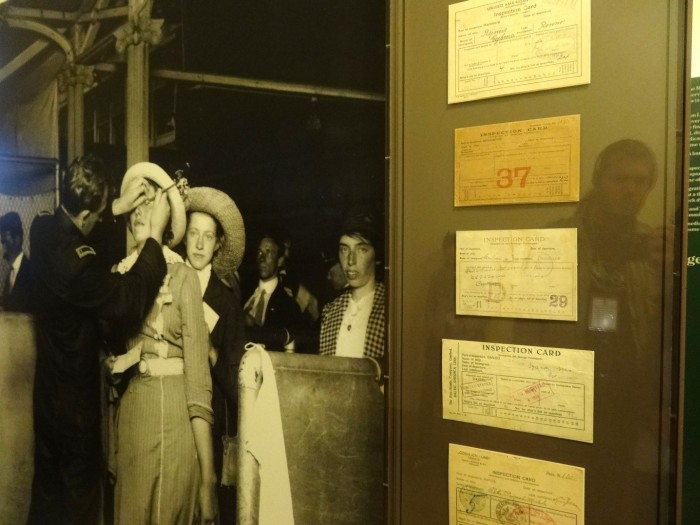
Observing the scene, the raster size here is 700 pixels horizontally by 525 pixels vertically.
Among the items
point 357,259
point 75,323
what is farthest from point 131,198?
point 357,259

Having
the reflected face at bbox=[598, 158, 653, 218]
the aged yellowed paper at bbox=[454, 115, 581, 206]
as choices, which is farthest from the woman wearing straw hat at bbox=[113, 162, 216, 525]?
the reflected face at bbox=[598, 158, 653, 218]

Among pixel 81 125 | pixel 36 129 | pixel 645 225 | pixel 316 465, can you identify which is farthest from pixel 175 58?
pixel 645 225

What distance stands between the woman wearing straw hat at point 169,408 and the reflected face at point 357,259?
0.54 m

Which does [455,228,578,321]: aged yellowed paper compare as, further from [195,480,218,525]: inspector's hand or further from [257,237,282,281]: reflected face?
[195,480,218,525]: inspector's hand

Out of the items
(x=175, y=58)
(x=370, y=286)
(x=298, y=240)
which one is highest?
(x=175, y=58)

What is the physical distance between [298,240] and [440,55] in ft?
2.12

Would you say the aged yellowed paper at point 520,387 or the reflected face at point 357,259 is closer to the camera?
the aged yellowed paper at point 520,387

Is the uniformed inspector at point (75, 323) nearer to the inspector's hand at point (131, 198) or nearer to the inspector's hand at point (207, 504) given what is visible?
the inspector's hand at point (131, 198)

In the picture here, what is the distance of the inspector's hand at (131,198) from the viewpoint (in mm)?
2117

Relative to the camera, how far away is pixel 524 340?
1.54 meters

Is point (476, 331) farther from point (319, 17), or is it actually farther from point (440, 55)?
point (319, 17)

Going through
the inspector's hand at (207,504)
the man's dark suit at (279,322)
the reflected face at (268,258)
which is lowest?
the inspector's hand at (207,504)

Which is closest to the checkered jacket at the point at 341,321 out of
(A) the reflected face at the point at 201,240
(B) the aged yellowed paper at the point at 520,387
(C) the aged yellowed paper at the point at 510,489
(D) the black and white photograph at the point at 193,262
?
(D) the black and white photograph at the point at 193,262

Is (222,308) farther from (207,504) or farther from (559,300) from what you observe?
(559,300)
